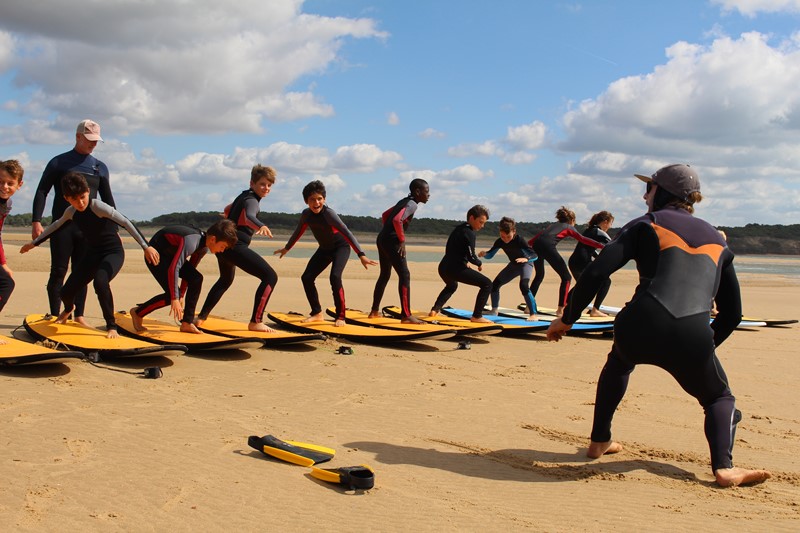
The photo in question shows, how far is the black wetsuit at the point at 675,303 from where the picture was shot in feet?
15.4

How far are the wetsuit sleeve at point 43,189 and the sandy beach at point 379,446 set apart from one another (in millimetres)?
2619

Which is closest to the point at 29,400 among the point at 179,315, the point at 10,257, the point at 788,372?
the point at 179,315

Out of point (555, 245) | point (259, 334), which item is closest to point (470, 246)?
point (555, 245)

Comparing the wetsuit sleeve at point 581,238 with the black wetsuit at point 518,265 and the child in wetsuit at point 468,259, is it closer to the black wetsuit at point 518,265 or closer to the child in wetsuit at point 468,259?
the black wetsuit at point 518,265

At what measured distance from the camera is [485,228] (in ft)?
332

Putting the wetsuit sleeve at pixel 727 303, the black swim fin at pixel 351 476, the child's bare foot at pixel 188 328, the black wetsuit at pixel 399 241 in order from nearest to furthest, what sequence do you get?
the black swim fin at pixel 351 476
the wetsuit sleeve at pixel 727 303
the child's bare foot at pixel 188 328
the black wetsuit at pixel 399 241

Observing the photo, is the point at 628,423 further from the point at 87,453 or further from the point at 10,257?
the point at 10,257

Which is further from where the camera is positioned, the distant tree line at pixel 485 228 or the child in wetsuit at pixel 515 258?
the distant tree line at pixel 485 228

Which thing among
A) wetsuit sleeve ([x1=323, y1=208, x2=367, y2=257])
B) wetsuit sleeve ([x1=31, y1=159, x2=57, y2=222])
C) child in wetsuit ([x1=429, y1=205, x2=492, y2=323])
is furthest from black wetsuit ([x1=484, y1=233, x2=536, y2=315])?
wetsuit sleeve ([x1=31, y1=159, x2=57, y2=222])

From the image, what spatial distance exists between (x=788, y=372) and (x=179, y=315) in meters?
7.66

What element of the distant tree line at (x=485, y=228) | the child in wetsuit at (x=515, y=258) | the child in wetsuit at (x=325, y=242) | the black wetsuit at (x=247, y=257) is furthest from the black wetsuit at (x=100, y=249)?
the distant tree line at (x=485, y=228)

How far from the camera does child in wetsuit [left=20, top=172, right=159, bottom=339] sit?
27.9 feet

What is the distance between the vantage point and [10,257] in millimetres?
28594

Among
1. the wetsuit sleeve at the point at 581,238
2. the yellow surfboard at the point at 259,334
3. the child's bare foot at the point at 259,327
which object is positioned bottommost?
the yellow surfboard at the point at 259,334
